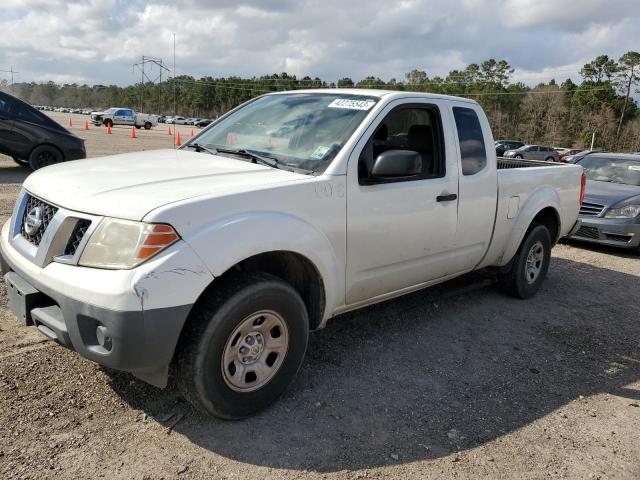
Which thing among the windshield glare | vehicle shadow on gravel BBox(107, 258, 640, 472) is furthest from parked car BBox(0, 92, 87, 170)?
the windshield glare

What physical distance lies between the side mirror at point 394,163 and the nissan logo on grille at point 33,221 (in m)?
2.00

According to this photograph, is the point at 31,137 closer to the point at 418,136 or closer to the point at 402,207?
the point at 418,136

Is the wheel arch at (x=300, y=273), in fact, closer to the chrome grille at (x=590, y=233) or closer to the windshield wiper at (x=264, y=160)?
the windshield wiper at (x=264, y=160)

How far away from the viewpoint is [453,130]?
4.30 meters

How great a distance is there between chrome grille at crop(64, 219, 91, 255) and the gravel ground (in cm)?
98

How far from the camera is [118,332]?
95.9 inches

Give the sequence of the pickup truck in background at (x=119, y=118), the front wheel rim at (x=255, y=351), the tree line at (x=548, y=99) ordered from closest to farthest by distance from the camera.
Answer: the front wheel rim at (x=255, y=351) < the pickup truck in background at (x=119, y=118) < the tree line at (x=548, y=99)

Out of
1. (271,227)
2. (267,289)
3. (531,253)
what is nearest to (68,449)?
(267,289)

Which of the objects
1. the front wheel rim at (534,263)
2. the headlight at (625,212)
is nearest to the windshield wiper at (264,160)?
the front wheel rim at (534,263)

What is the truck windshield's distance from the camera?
11.5 ft

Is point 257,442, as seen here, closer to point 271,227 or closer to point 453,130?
point 271,227

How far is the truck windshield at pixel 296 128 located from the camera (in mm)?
3514

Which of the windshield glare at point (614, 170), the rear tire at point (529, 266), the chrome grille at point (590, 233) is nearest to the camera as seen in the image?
the rear tire at point (529, 266)

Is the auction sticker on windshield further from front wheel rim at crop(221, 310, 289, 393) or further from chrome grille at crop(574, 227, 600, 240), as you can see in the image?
chrome grille at crop(574, 227, 600, 240)
